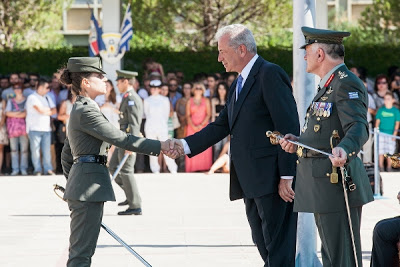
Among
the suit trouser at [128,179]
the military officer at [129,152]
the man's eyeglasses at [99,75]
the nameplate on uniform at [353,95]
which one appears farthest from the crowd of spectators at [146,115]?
the nameplate on uniform at [353,95]

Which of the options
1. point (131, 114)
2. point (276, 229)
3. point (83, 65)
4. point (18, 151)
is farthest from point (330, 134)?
point (18, 151)

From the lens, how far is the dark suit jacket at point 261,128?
6.33 metres

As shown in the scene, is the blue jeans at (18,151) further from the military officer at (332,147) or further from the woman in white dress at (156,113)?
the military officer at (332,147)

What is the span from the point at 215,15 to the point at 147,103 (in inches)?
400

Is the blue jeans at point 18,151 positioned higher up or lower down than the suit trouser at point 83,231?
lower down

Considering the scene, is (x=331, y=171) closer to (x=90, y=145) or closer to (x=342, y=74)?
(x=342, y=74)

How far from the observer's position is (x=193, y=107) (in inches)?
727

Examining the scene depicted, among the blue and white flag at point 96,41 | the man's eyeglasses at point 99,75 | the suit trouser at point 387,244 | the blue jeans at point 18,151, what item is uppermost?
the blue and white flag at point 96,41

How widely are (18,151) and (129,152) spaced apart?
7218 mm

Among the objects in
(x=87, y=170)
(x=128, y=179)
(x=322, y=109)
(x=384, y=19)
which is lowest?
(x=128, y=179)

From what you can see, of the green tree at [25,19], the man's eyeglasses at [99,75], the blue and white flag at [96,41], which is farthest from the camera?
the green tree at [25,19]

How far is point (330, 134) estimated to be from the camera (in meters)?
5.53

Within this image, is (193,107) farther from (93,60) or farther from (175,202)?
(93,60)

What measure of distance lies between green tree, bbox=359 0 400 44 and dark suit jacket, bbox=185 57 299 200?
2281 centimetres
